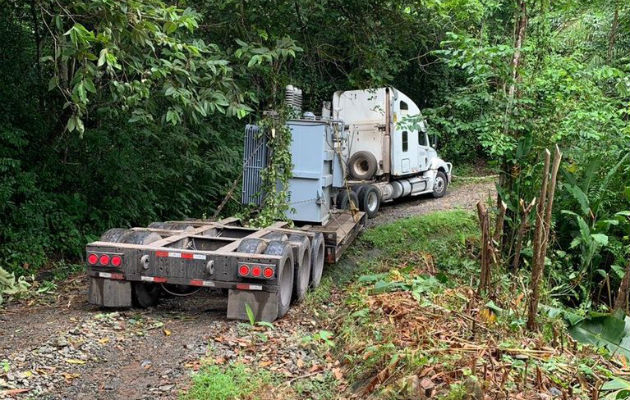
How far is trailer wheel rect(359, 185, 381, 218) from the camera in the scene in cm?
1466

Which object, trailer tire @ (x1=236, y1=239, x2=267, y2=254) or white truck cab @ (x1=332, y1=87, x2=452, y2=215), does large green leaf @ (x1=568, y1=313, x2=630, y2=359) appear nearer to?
trailer tire @ (x1=236, y1=239, x2=267, y2=254)

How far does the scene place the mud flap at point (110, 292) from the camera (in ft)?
22.1

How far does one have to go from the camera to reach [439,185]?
1962 cm

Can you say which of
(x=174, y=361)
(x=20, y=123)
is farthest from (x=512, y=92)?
(x=20, y=123)

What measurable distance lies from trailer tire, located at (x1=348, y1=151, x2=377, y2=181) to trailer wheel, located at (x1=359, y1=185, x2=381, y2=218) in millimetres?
751

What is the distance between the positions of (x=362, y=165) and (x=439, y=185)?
4.66 meters

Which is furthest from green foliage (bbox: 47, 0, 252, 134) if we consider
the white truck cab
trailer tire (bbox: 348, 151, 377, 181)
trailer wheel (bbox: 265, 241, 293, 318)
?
trailer tire (bbox: 348, 151, 377, 181)

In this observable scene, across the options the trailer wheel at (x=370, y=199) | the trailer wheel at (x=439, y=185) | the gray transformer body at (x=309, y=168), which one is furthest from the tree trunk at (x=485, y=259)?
the trailer wheel at (x=439, y=185)

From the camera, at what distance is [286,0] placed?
9031 mm

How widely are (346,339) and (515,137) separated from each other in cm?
482

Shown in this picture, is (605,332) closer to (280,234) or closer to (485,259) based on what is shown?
(485,259)

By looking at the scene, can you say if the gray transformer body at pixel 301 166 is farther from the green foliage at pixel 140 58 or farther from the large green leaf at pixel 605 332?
the large green leaf at pixel 605 332

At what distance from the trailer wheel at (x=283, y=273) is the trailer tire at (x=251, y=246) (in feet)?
0.35

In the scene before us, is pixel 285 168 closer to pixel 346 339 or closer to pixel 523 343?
pixel 346 339
